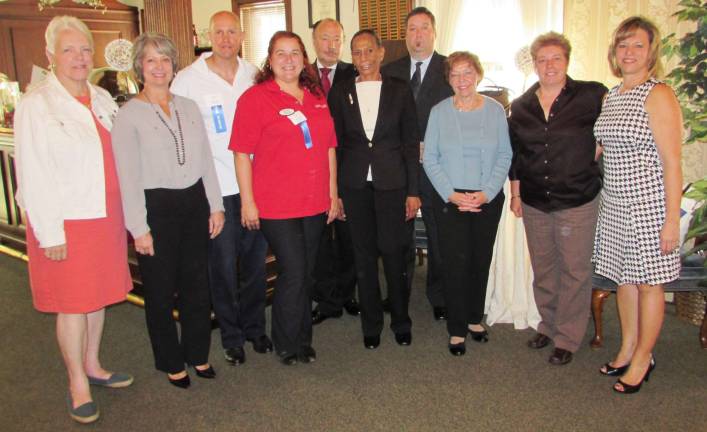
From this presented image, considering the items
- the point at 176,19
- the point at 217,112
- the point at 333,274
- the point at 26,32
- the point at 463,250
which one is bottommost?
the point at 333,274

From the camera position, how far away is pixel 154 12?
5.16 metres

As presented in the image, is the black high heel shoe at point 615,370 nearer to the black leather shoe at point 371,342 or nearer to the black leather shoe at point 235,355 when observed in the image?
the black leather shoe at point 371,342

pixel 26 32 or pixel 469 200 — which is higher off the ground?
pixel 26 32

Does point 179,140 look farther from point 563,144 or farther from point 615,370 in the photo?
point 615,370

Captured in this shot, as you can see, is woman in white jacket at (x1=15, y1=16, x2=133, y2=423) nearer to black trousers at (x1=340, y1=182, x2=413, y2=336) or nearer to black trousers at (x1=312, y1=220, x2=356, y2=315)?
black trousers at (x1=340, y1=182, x2=413, y2=336)

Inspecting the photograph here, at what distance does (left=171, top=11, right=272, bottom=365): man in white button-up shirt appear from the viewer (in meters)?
2.62

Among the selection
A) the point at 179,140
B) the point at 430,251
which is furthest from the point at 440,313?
the point at 179,140

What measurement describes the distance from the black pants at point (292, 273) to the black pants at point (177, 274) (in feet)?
1.07

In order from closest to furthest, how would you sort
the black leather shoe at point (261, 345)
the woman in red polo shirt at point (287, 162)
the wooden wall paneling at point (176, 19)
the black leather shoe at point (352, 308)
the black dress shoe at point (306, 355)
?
the woman in red polo shirt at point (287, 162) < the black dress shoe at point (306, 355) < the black leather shoe at point (261, 345) < the black leather shoe at point (352, 308) < the wooden wall paneling at point (176, 19)

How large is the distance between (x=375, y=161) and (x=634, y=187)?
3.74 feet

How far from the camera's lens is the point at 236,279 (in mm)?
2850

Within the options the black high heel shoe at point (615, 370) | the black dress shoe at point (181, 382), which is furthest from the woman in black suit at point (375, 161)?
the black high heel shoe at point (615, 370)

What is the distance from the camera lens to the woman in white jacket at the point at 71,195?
6.79 feet

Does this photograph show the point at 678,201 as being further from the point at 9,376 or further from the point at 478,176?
the point at 9,376
